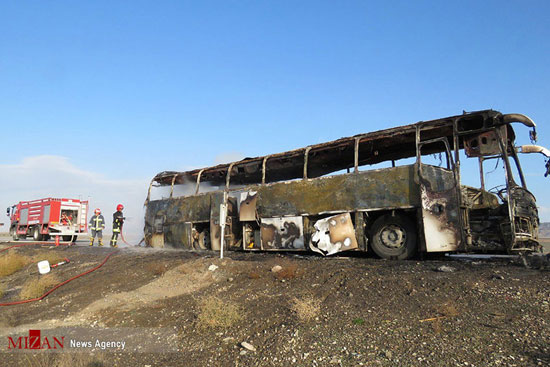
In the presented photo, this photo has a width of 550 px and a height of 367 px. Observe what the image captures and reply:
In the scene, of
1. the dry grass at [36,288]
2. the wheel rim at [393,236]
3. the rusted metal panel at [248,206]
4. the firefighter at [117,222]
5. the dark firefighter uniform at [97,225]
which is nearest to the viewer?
the dry grass at [36,288]

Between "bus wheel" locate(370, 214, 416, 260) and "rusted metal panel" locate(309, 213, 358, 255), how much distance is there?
1.73ft

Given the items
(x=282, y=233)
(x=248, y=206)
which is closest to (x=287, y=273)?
(x=282, y=233)

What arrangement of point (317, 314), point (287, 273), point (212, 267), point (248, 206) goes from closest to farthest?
point (317, 314)
point (287, 273)
point (212, 267)
point (248, 206)

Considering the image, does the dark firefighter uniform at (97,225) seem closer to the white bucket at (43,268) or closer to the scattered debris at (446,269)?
the white bucket at (43,268)

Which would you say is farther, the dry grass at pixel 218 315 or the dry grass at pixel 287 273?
the dry grass at pixel 287 273

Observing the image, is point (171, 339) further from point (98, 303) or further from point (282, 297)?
point (98, 303)

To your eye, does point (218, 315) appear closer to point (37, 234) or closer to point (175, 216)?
point (175, 216)

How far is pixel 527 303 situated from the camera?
4441mm

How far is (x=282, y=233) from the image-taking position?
964 centimetres

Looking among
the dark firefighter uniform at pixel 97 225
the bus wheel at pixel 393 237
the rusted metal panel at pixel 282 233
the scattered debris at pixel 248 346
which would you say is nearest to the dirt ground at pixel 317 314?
the scattered debris at pixel 248 346

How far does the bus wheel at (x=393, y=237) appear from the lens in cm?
779

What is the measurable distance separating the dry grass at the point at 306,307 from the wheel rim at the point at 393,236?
Answer: 3.50m

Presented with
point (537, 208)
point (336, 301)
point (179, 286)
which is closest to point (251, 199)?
point (179, 286)

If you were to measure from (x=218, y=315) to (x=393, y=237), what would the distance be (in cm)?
476
